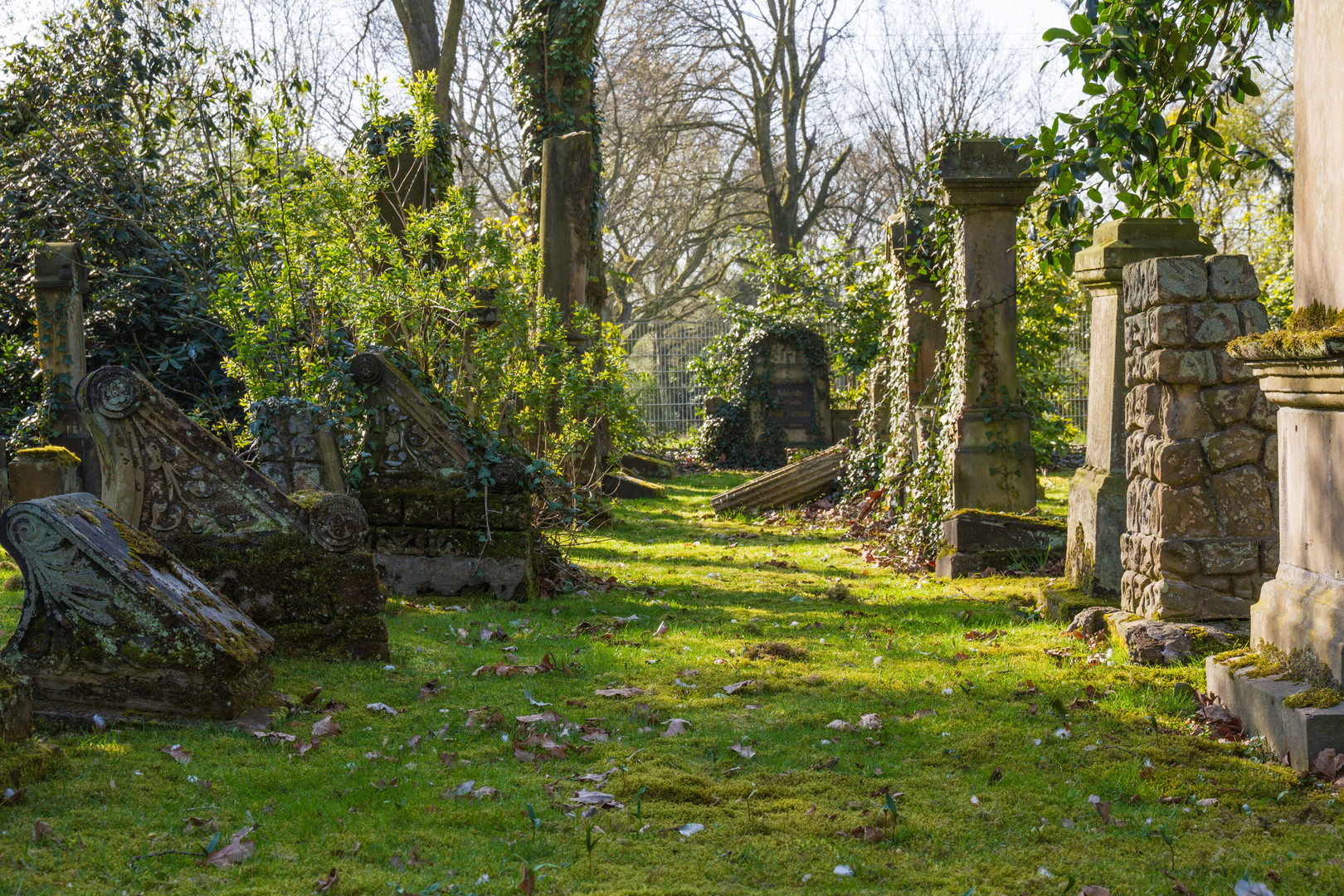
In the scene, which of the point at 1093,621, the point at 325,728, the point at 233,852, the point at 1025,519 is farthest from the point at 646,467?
the point at 233,852

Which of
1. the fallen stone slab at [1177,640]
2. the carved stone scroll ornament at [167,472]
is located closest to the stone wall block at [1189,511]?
the fallen stone slab at [1177,640]

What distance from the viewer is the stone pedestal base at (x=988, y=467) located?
8859mm

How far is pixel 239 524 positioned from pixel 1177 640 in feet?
15.8

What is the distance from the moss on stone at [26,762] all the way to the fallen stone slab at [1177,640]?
4.86 meters

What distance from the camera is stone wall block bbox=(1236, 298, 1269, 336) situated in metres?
5.29

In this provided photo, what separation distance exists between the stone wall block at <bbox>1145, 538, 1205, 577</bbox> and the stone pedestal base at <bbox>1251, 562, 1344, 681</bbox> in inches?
34.6

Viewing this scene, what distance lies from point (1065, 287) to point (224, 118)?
10.2 metres

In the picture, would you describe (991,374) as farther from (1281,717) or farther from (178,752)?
(178,752)

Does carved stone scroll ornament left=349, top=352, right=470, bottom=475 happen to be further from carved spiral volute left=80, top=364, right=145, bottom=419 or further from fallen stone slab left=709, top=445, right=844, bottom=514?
fallen stone slab left=709, top=445, right=844, bottom=514

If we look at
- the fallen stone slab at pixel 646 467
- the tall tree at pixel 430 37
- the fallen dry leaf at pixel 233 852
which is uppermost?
the tall tree at pixel 430 37

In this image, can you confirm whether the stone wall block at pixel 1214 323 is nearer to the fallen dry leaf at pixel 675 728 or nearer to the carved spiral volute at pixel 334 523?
the fallen dry leaf at pixel 675 728

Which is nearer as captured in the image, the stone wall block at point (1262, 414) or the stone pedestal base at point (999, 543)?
the stone wall block at point (1262, 414)

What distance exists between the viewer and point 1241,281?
5270 mm

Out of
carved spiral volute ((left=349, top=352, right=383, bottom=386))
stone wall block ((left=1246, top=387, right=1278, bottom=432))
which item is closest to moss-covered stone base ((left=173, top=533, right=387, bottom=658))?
carved spiral volute ((left=349, top=352, right=383, bottom=386))
